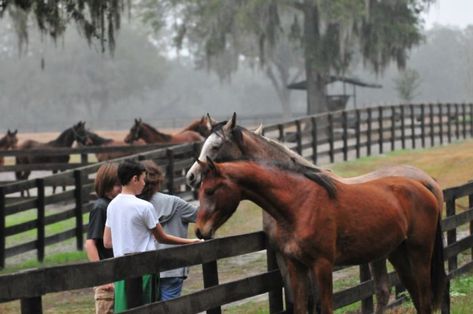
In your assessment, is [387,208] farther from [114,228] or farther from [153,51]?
[153,51]

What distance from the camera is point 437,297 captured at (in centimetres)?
736

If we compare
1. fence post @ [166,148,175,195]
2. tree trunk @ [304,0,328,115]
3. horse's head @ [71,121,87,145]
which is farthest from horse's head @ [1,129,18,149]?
tree trunk @ [304,0,328,115]

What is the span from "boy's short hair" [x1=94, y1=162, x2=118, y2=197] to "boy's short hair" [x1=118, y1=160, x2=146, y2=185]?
1.27ft

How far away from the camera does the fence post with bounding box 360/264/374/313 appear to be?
7.69 metres

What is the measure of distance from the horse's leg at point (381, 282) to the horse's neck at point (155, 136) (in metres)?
15.4

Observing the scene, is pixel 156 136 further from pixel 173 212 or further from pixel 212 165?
pixel 212 165

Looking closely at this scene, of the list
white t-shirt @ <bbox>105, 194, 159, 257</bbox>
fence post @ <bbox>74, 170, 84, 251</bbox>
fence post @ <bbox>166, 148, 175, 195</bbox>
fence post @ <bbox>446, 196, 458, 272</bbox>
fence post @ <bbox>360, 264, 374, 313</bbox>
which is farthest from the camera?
fence post @ <bbox>166, 148, 175, 195</bbox>

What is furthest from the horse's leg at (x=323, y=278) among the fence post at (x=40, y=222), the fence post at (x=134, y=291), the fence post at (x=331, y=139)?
the fence post at (x=331, y=139)

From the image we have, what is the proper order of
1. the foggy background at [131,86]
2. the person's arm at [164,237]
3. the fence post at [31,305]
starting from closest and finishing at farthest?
1. the fence post at [31,305]
2. the person's arm at [164,237]
3. the foggy background at [131,86]

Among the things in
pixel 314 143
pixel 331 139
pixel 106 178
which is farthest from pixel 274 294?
pixel 331 139

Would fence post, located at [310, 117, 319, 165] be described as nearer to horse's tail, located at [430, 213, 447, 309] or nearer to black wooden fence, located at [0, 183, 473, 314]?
black wooden fence, located at [0, 183, 473, 314]

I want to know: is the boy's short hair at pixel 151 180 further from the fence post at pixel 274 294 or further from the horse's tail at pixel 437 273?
the horse's tail at pixel 437 273

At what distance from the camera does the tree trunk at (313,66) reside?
39.5m

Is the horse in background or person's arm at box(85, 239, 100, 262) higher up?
person's arm at box(85, 239, 100, 262)
